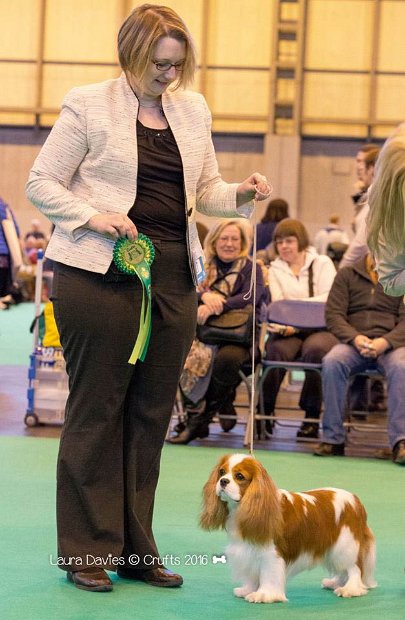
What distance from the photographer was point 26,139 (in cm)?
2058

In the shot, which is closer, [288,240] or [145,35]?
[145,35]

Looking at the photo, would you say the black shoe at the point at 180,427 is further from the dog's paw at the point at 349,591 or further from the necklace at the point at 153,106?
the necklace at the point at 153,106

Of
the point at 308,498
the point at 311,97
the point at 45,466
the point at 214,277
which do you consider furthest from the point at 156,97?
the point at 311,97

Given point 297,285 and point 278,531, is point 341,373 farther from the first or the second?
point 278,531

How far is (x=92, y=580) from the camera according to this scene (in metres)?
3.21

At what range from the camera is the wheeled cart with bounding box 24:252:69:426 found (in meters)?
6.75

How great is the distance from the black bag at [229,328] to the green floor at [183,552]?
2.55ft

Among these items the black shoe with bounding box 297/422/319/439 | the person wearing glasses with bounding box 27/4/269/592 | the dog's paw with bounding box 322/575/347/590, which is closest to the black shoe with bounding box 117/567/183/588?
the person wearing glasses with bounding box 27/4/269/592

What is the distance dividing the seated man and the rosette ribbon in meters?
3.03

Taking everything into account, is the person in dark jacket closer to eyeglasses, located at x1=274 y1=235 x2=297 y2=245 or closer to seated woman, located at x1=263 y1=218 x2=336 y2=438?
seated woman, located at x1=263 y1=218 x2=336 y2=438

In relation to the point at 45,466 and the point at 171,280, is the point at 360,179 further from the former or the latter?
the point at 171,280

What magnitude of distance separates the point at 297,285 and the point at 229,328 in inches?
40.8

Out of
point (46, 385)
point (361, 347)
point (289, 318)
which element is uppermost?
point (289, 318)

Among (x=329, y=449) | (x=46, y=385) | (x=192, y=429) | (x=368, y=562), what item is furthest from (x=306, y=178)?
(x=368, y=562)
